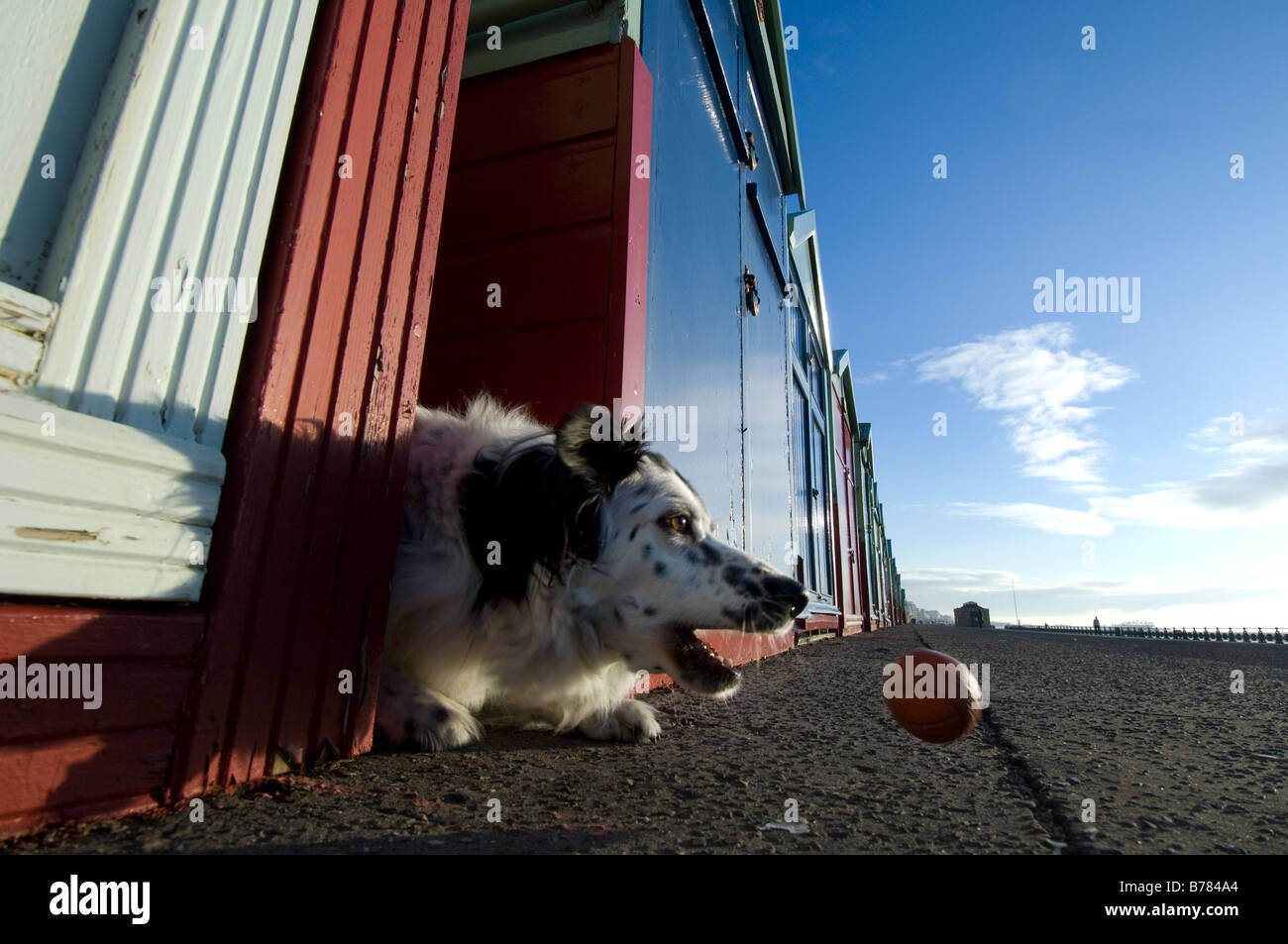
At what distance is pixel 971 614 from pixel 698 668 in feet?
227

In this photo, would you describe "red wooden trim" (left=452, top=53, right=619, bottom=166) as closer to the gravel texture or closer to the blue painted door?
the blue painted door

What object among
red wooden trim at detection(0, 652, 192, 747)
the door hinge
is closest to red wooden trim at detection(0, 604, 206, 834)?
red wooden trim at detection(0, 652, 192, 747)

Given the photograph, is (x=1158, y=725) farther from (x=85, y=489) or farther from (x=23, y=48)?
(x=23, y=48)

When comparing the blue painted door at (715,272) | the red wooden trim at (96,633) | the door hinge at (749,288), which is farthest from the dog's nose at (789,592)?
the door hinge at (749,288)

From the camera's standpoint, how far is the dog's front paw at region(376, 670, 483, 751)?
186 cm

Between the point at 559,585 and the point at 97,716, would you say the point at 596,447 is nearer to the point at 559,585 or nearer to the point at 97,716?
the point at 559,585

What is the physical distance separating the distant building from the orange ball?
6813 centimetres

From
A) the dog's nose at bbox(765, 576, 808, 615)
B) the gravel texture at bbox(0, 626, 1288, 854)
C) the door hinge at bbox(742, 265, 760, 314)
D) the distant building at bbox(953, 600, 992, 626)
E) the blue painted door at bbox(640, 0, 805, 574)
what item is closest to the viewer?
the gravel texture at bbox(0, 626, 1288, 854)

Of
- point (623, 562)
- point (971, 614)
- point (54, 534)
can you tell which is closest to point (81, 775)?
point (54, 534)

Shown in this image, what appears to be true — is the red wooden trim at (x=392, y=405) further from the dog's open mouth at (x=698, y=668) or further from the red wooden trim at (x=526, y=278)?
the red wooden trim at (x=526, y=278)

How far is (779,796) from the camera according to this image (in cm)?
147

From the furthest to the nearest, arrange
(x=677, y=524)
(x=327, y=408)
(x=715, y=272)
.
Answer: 1. (x=715, y=272)
2. (x=677, y=524)
3. (x=327, y=408)
